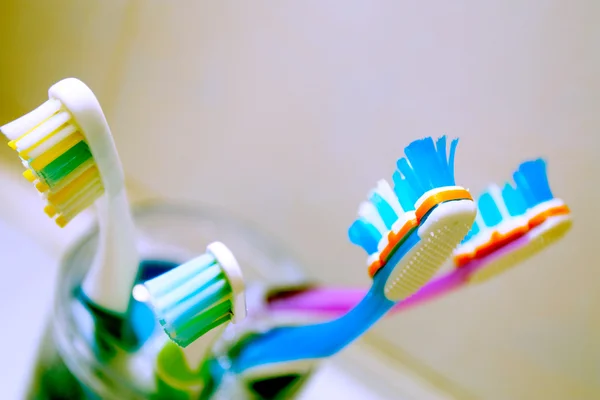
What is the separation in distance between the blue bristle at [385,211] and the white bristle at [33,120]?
159 mm

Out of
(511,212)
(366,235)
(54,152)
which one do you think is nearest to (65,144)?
(54,152)

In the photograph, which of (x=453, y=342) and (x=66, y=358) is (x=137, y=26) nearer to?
(x=66, y=358)

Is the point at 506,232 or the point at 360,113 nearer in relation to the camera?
the point at 506,232

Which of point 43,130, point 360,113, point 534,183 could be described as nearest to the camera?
point 43,130

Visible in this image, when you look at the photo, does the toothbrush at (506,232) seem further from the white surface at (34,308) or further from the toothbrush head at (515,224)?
the white surface at (34,308)

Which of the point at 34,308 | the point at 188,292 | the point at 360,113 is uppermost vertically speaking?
the point at 360,113

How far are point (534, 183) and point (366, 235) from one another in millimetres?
119

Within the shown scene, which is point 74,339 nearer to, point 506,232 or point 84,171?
point 84,171

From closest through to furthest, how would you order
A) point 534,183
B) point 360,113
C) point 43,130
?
point 43,130
point 534,183
point 360,113

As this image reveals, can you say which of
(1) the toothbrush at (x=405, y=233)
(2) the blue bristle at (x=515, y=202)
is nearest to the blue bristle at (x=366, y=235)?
(1) the toothbrush at (x=405, y=233)

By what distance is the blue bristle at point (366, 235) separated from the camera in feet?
1.00

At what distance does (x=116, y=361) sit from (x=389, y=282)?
0.67ft

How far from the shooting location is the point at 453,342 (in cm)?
55

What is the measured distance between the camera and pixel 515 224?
34 centimetres
